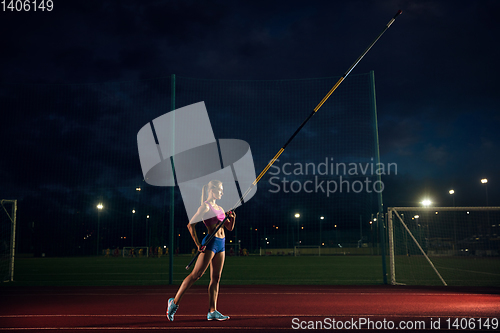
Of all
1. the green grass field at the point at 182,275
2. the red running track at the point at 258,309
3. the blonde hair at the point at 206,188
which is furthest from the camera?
the green grass field at the point at 182,275

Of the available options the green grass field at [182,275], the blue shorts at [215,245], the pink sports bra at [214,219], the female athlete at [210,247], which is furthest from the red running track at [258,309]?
the green grass field at [182,275]

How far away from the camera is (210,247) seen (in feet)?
18.8

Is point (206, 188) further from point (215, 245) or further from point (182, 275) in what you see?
point (182, 275)

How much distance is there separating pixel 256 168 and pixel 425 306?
8.89 meters

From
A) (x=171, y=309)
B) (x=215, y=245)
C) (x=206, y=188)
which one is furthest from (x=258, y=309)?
(x=206, y=188)

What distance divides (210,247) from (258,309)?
6.81 feet
